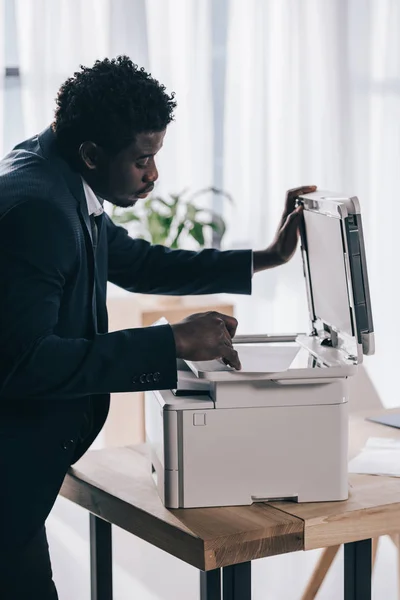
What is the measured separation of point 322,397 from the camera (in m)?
1.61

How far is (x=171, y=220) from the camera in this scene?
4.04 m

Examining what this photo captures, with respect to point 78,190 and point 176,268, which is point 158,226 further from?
point 78,190

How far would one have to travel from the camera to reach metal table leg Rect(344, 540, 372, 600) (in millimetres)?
1704

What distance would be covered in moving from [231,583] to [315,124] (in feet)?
11.2

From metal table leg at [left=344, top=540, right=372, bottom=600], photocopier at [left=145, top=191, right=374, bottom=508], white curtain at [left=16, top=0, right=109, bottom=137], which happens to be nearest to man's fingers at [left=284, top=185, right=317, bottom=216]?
photocopier at [left=145, top=191, right=374, bottom=508]

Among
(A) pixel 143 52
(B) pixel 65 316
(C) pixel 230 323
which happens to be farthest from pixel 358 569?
(A) pixel 143 52

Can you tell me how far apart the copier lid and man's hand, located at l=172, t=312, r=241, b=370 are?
271 mm

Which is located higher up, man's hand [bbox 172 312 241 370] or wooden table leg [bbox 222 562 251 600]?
man's hand [bbox 172 312 241 370]

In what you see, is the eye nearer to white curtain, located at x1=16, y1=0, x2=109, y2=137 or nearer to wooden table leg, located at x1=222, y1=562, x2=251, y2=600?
wooden table leg, located at x1=222, y1=562, x2=251, y2=600

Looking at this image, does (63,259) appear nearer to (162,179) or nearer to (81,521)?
(81,521)

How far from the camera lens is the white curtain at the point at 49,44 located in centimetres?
388

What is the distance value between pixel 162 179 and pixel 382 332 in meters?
1.48

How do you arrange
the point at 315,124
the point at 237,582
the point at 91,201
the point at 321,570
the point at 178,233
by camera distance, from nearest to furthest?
the point at 237,582
the point at 91,201
the point at 321,570
the point at 178,233
the point at 315,124

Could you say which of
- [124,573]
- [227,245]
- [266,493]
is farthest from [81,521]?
[266,493]
